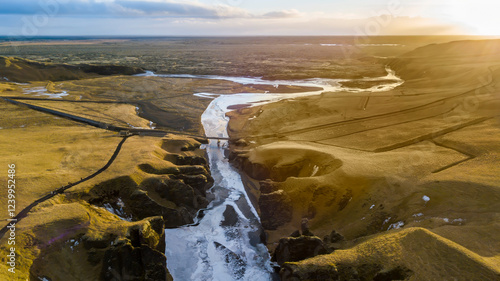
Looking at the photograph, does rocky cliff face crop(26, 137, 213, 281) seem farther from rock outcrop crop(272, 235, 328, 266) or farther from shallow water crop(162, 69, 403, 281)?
rock outcrop crop(272, 235, 328, 266)

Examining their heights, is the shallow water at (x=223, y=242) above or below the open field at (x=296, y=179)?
below

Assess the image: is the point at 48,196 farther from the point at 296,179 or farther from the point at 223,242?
the point at 296,179

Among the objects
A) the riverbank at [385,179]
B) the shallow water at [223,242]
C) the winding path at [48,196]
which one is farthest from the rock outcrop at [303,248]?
the winding path at [48,196]

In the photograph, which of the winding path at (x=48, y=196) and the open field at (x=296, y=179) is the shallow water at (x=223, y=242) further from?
the winding path at (x=48, y=196)

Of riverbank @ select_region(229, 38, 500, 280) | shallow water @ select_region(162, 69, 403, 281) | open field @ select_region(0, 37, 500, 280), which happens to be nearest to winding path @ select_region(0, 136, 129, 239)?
open field @ select_region(0, 37, 500, 280)

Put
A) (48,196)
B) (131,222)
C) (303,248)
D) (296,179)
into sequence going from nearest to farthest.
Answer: (303,248), (131,222), (48,196), (296,179)

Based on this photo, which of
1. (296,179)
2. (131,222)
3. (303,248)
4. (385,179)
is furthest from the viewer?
(296,179)

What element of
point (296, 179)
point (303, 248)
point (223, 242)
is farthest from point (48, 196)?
point (296, 179)

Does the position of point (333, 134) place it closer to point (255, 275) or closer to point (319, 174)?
point (319, 174)
